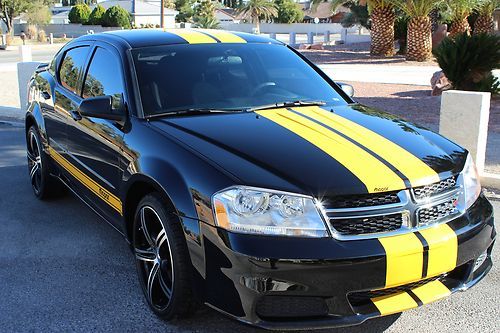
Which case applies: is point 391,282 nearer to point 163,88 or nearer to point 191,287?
point 191,287

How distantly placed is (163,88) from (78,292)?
1.50m

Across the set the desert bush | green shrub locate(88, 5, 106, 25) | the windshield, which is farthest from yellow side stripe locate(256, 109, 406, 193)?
the desert bush

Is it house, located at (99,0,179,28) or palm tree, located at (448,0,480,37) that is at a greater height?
house, located at (99,0,179,28)

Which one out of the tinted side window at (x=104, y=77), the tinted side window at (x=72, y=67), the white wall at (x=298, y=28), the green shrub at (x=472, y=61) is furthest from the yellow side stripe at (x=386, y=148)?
the white wall at (x=298, y=28)

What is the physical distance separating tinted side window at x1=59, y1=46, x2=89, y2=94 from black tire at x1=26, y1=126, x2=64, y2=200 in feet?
2.75

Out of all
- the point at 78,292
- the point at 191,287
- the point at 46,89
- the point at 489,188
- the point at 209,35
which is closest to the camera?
the point at 191,287

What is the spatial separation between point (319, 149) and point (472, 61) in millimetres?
9873

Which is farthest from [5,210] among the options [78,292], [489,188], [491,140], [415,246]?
[491,140]

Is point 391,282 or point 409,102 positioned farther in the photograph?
point 409,102

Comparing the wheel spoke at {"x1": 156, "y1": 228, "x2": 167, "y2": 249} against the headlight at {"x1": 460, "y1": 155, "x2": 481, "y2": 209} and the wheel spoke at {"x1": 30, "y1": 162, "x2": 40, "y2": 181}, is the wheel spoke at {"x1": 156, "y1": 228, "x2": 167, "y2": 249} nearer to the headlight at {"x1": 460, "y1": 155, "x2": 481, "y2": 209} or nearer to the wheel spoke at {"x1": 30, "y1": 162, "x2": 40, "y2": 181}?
the headlight at {"x1": 460, "y1": 155, "x2": 481, "y2": 209}

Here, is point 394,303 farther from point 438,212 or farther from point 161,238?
point 161,238

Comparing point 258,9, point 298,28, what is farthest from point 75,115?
point 258,9

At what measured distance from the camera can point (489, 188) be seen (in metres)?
Result: 6.46

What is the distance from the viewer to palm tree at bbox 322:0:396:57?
22.9m
